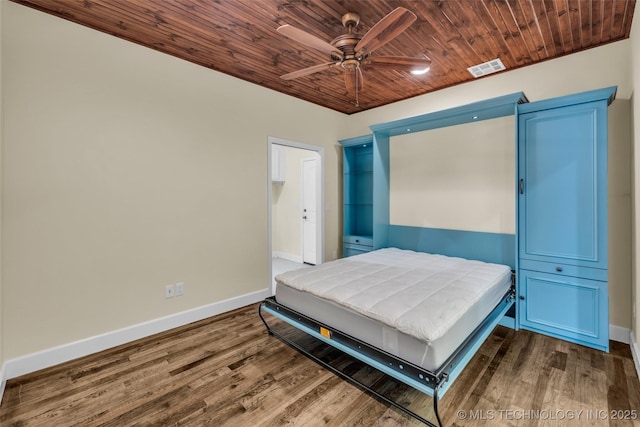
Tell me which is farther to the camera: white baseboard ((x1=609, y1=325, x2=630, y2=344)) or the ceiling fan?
white baseboard ((x1=609, y1=325, x2=630, y2=344))

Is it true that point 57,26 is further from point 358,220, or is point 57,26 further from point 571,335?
point 571,335

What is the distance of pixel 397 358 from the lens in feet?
5.61

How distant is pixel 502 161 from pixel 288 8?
107 inches

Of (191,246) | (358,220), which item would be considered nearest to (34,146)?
(191,246)

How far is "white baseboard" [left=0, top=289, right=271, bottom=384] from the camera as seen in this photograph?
7.07 feet

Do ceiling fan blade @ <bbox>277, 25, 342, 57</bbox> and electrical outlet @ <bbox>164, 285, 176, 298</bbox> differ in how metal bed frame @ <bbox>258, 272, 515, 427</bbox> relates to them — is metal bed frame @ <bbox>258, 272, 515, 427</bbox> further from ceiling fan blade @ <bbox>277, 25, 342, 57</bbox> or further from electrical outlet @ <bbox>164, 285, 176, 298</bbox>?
ceiling fan blade @ <bbox>277, 25, 342, 57</bbox>

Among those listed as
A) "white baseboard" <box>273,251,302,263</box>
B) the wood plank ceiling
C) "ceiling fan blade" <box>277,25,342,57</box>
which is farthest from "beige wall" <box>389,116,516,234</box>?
"white baseboard" <box>273,251,302,263</box>

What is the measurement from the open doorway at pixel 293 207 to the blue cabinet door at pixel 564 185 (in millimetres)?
3320

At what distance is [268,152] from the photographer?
374 centimetres

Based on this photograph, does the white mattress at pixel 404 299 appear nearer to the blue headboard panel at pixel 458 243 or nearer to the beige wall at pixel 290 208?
the blue headboard panel at pixel 458 243

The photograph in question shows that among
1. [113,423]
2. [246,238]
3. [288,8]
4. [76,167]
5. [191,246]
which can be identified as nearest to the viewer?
[113,423]

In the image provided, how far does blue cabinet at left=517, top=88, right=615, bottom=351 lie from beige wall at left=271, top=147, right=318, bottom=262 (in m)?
3.76

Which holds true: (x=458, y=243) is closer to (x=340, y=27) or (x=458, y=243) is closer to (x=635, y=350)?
(x=635, y=350)

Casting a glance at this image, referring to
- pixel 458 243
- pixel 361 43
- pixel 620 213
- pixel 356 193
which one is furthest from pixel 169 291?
pixel 620 213
